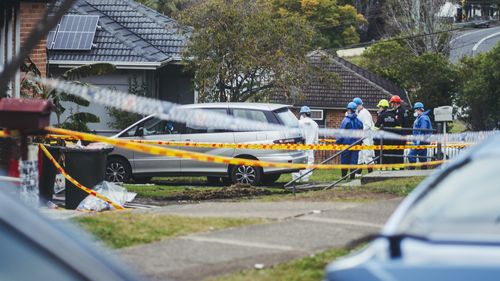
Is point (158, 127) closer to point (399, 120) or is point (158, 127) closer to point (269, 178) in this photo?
point (269, 178)

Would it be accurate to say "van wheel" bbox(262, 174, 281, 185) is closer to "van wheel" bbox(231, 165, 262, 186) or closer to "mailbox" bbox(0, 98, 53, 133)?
"van wheel" bbox(231, 165, 262, 186)

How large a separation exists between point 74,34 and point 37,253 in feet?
84.3

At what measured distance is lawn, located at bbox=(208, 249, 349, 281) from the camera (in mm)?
7320

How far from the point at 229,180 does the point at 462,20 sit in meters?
53.8

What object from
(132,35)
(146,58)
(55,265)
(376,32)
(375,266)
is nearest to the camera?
(55,265)

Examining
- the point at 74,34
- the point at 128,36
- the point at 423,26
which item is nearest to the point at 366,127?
the point at 128,36

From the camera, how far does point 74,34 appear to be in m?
28.0

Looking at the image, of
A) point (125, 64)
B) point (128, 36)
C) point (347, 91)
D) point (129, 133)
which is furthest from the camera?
point (347, 91)

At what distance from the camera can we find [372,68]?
49.9m

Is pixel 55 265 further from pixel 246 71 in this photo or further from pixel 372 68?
pixel 372 68

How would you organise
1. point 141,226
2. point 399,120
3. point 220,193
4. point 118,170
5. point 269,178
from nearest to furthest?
point 141,226, point 220,193, point 399,120, point 269,178, point 118,170

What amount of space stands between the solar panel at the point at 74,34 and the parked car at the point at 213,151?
8.04 meters

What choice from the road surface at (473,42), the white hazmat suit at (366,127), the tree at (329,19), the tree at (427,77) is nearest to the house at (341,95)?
the tree at (427,77)

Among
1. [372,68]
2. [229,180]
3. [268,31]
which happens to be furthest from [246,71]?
[372,68]
